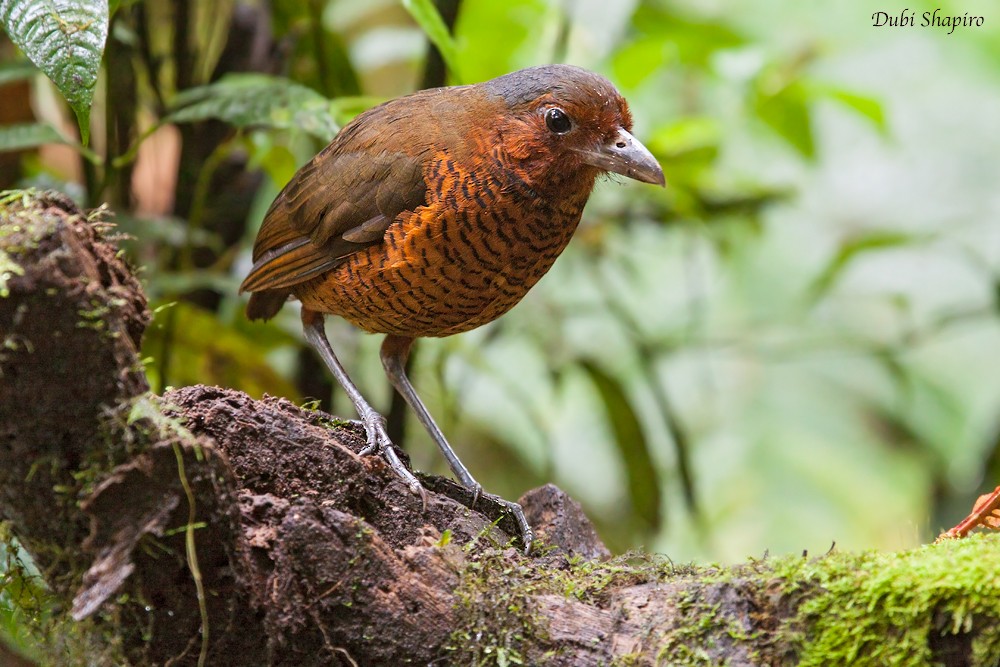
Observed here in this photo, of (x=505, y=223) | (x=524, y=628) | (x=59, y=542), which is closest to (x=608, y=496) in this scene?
(x=505, y=223)

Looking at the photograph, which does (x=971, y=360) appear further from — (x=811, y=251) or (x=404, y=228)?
(x=404, y=228)

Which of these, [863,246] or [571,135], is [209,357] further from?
[863,246]

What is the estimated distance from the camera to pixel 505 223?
283cm

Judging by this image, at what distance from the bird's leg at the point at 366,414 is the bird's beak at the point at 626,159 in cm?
95

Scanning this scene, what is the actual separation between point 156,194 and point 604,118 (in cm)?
280

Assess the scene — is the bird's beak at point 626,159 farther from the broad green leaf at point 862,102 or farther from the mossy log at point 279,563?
the broad green leaf at point 862,102

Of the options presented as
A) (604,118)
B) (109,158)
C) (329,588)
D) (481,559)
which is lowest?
(329,588)

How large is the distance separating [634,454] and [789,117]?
→ 64.5 inches

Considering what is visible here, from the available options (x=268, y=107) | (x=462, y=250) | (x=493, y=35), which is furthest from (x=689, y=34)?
(x=462, y=250)

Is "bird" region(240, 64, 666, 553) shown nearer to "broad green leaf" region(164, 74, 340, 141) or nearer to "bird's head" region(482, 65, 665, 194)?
"bird's head" region(482, 65, 665, 194)

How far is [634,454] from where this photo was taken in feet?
14.6

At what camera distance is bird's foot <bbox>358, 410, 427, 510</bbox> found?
7.95 ft

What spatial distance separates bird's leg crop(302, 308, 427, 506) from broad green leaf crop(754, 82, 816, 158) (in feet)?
7.43

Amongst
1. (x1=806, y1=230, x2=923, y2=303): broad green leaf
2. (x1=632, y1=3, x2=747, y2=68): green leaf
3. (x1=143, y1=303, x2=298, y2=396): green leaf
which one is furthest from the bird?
(x1=806, y1=230, x2=923, y2=303): broad green leaf
